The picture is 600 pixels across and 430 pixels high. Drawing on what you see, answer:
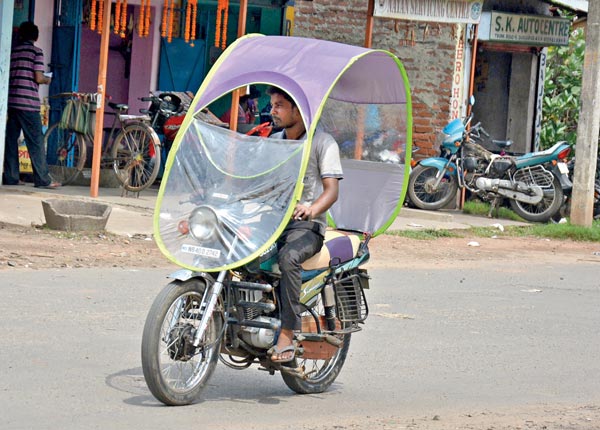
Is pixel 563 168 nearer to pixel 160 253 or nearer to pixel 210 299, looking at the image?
pixel 160 253

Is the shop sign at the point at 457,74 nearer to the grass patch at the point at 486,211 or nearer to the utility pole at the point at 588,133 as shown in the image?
the grass patch at the point at 486,211

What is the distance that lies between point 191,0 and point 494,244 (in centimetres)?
508

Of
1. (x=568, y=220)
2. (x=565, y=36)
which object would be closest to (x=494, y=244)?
(x=568, y=220)

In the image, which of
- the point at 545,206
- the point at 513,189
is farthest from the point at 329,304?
the point at 545,206

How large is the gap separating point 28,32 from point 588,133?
779cm

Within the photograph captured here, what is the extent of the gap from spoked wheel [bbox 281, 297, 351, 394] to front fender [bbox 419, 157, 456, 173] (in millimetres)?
10462

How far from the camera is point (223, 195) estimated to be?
6.27 metres

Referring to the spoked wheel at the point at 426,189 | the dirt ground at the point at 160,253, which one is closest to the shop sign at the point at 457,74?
the spoked wheel at the point at 426,189

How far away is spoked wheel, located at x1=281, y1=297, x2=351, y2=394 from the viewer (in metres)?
6.76

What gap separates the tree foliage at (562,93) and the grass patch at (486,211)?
16.7ft


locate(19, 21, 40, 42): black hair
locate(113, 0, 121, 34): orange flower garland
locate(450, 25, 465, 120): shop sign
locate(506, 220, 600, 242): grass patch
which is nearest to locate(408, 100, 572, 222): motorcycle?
locate(450, 25, 465, 120): shop sign

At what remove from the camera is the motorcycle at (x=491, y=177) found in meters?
17.5

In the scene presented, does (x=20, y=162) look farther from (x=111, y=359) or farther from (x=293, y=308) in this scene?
(x=293, y=308)

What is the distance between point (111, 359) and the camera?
719 cm
